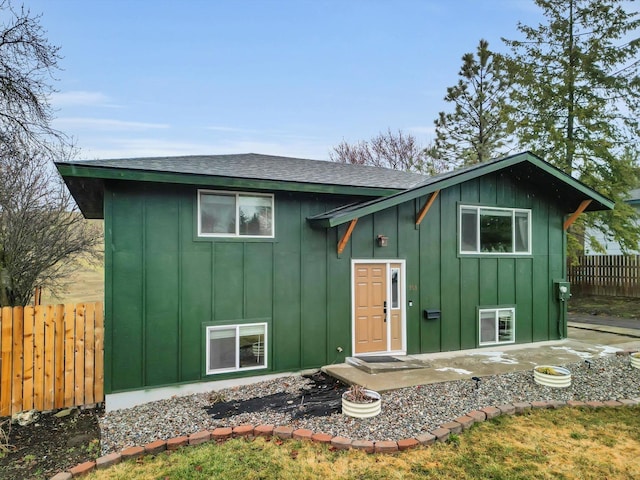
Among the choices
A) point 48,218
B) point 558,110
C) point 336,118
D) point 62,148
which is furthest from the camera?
point 336,118

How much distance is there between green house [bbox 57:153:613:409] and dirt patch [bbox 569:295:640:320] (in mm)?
5270

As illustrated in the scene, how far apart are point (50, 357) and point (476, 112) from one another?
19.1 metres

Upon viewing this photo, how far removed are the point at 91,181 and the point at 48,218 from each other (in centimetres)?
568

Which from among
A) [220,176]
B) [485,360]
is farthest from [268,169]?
[485,360]

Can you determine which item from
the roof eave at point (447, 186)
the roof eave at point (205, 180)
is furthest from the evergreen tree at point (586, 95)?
the roof eave at point (205, 180)

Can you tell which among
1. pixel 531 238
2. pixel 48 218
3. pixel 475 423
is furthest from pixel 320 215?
pixel 48 218

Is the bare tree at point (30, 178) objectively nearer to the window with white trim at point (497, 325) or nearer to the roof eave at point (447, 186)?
the roof eave at point (447, 186)

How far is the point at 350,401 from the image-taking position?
177 inches

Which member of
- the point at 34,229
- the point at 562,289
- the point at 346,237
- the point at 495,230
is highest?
the point at 34,229

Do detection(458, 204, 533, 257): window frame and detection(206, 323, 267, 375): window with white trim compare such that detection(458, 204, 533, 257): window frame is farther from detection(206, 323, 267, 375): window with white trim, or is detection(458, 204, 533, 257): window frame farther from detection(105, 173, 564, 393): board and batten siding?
detection(206, 323, 267, 375): window with white trim

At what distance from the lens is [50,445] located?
433 centimetres

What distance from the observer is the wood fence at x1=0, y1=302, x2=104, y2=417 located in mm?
5270

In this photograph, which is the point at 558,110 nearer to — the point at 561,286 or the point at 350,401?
the point at 561,286

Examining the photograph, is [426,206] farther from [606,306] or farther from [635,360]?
[606,306]
